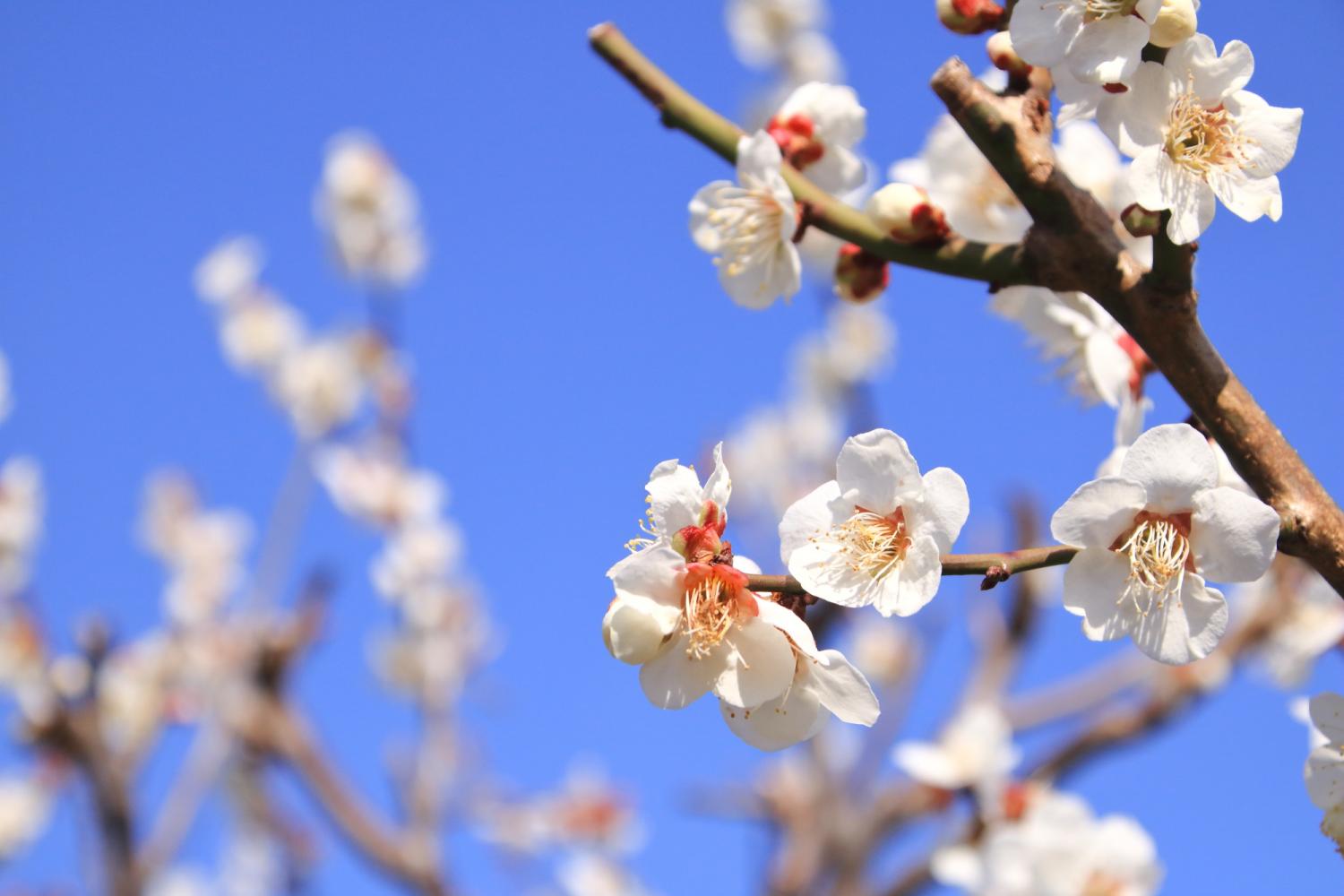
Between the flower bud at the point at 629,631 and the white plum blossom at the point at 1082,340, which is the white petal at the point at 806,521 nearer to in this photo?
the flower bud at the point at 629,631

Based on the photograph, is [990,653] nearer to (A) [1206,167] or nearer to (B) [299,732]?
(B) [299,732]

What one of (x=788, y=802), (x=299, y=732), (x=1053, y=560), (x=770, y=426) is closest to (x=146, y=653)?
(x=299, y=732)

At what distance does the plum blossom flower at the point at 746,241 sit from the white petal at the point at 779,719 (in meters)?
0.43

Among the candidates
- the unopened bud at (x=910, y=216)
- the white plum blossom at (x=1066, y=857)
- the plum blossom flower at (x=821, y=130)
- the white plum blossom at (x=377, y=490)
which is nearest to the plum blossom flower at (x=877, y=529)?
the unopened bud at (x=910, y=216)

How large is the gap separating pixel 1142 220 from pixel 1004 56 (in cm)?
23

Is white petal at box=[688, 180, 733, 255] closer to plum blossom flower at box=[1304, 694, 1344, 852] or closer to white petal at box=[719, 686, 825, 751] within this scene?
white petal at box=[719, 686, 825, 751]

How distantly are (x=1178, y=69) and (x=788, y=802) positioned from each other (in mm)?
3549

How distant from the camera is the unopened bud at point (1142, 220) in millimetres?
815

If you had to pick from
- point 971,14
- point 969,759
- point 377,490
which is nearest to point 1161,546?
point 971,14

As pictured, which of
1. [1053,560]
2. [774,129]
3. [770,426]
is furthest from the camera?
[770,426]

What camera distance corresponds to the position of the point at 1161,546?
32.0 inches

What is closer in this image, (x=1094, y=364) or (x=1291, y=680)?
(x=1094, y=364)

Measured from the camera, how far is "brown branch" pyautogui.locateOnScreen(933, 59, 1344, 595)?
2.42 ft

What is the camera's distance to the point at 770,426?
8.23m
